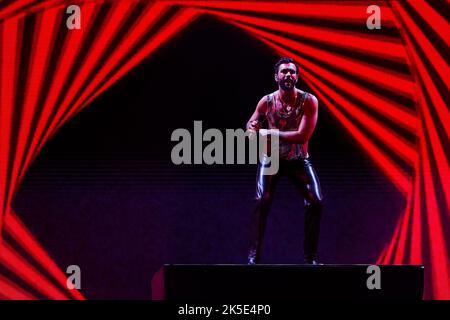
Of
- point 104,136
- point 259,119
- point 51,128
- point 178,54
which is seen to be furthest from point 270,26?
point 51,128

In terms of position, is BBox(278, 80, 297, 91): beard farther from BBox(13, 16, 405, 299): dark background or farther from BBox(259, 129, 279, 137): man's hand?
BBox(13, 16, 405, 299): dark background

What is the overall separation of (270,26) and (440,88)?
1.53 metres

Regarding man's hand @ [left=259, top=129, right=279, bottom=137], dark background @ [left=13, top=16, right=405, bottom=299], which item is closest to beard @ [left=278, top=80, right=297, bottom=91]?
man's hand @ [left=259, top=129, right=279, bottom=137]

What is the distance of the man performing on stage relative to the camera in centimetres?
455

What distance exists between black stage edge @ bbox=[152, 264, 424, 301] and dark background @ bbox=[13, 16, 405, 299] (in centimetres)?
142

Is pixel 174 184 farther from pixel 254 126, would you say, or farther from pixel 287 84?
pixel 287 84

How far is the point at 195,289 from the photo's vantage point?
4.14 meters

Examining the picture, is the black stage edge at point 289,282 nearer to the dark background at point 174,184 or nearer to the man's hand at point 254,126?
the man's hand at point 254,126

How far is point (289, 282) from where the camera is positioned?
13.6 ft

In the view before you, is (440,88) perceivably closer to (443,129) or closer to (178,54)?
(443,129)

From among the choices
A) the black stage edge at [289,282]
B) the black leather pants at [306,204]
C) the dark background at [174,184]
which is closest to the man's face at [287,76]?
the black leather pants at [306,204]

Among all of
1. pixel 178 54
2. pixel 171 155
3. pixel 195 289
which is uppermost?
pixel 178 54

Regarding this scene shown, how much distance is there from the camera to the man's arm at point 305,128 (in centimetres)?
454

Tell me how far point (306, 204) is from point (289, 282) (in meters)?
0.64
